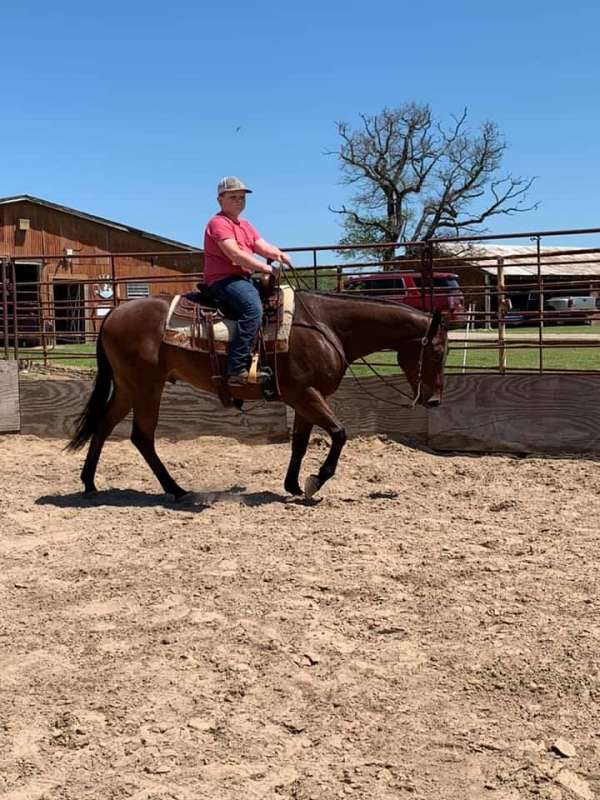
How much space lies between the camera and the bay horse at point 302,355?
21.4 ft

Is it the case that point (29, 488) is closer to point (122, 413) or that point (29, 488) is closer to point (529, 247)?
point (122, 413)

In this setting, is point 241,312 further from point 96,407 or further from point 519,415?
point 519,415

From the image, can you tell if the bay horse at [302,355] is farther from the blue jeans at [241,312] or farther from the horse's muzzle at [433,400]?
the blue jeans at [241,312]

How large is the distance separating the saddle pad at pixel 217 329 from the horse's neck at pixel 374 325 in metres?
0.46

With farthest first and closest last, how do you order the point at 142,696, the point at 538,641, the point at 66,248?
the point at 66,248 → the point at 538,641 → the point at 142,696

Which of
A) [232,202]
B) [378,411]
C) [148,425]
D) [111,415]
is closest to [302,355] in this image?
[232,202]

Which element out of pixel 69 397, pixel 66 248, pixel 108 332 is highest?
pixel 66 248

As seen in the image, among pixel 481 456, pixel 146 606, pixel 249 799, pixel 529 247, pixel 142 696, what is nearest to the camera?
pixel 249 799

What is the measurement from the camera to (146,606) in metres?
4.06

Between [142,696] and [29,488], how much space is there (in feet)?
14.3

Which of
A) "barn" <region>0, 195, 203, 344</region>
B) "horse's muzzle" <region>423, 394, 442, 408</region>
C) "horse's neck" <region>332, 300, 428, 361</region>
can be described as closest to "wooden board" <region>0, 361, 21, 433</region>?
"horse's neck" <region>332, 300, 428, 361</region>

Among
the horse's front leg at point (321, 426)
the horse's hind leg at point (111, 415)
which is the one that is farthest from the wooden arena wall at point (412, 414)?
the horse's hind leg at point (111, 415)

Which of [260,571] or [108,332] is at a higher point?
[108,332]

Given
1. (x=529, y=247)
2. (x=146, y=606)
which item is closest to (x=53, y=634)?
(x=146, y=606)
